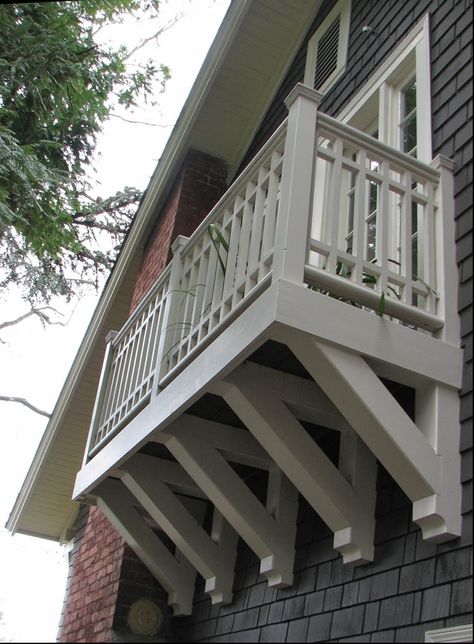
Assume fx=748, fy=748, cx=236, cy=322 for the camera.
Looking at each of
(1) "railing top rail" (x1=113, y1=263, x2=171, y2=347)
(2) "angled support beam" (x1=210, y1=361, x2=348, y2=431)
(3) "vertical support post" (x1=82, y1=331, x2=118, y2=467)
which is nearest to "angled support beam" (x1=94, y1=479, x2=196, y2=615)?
(3) "vertical support post" (x1=82, y1=331, x2=118, y2=467)

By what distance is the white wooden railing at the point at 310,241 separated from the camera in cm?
330

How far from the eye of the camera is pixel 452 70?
169 inches

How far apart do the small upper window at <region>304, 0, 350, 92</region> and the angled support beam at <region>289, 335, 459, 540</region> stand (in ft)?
11.5

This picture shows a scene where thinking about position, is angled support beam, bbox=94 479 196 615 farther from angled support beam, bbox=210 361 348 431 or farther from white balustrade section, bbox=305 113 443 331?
white balustrade section, bbox=305 113 443 331

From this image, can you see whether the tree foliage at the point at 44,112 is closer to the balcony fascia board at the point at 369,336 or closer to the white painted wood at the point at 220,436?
the white painted wood at the point at 220,436

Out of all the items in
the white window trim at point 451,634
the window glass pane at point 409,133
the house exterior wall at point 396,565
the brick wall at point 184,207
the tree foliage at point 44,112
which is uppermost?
the tree foliage at point 44,112

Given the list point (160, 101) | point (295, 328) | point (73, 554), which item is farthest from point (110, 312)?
point (160, 101)

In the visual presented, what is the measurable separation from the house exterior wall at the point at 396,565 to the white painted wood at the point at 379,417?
0.19 metres

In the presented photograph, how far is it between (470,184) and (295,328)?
1324 mm

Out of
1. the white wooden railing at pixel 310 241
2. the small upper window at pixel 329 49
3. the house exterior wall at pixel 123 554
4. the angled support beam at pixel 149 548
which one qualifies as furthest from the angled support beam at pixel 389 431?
the small upper window at pixel 329 49

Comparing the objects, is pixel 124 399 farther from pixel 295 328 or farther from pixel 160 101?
pixel 160 101

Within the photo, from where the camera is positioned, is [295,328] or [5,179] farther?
[5,179]

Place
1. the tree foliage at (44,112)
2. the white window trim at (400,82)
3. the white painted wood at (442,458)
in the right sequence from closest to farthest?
the white painted wood at (442,458) < the white window trim at (400,82) < the tree foliage at (44,112)

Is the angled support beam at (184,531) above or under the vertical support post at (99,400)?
under
